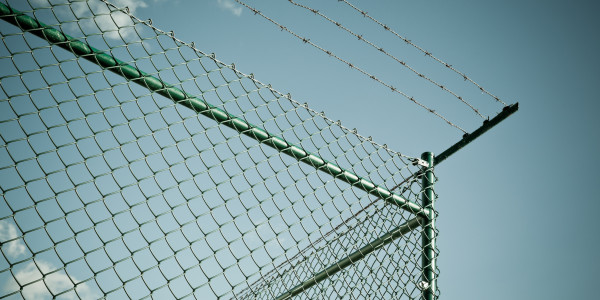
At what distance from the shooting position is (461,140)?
3080mm

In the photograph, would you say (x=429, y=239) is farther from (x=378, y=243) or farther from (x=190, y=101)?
(x=190, y=101)

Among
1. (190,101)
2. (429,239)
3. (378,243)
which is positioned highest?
(429,239)

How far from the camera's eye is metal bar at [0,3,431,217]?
6.11ft

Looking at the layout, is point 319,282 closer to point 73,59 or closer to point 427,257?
point 427,257

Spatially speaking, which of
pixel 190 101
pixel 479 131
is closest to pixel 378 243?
pixel 479 131

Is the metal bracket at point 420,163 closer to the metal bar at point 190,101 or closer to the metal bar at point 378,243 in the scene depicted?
the metal bar at point 190,101

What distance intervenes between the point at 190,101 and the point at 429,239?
5.96 feet

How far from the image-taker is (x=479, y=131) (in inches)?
119

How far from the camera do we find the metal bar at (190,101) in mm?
1863

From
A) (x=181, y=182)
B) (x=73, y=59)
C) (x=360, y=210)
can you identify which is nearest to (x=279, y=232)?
(x=181, y=182)

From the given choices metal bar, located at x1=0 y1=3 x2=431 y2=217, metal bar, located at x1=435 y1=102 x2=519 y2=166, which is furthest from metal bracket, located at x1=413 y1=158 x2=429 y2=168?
metal bar, located at x1=0 y1=3 x2=431 y2=217

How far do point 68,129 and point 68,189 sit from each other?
11.0 inches

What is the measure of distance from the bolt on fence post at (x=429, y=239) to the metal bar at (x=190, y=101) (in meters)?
0.08

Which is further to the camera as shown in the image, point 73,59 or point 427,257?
point 427,257
